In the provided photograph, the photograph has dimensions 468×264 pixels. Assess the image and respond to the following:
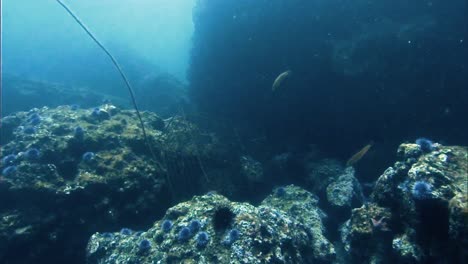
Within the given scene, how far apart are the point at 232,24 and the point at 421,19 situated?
27.2ft

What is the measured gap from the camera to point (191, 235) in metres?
5.61

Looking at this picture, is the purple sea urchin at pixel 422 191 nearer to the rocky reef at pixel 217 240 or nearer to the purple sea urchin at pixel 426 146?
the purple sea urchin at pixel 426 146

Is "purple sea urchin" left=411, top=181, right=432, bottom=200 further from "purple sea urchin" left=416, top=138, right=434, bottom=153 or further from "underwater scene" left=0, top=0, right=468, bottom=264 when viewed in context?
"purple sea urchin" left=416, top=138, right=434, bottom=153

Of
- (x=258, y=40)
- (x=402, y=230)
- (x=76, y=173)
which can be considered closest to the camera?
(x=402, y=230)

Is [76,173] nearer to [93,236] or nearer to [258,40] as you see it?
[93,236]

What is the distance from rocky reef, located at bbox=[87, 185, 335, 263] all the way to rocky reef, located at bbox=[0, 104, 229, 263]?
0.96 meters

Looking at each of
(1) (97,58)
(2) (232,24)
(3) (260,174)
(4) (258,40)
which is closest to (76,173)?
(3) (260,174)

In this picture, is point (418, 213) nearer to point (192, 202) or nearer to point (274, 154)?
point (192, 202)

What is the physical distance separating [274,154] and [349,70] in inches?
156

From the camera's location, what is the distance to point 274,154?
12023mm

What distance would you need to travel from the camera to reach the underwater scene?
543 cm

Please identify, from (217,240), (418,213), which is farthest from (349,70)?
(217,240)

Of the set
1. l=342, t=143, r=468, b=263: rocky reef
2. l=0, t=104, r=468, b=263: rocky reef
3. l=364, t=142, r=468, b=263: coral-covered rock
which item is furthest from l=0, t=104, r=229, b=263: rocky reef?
l=364, t=142, r=468, b=263: coral-covered rock

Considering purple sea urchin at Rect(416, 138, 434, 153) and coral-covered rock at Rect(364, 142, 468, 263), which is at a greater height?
purple sea urchin at Rect(416, 138, 434, 153)
